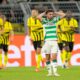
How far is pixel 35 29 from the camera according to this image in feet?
72.5

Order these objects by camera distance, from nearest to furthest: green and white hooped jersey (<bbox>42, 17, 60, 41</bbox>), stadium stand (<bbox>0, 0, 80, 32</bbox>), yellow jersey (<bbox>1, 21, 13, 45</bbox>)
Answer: green and white hooped jersey (<bbox>42, 17, 60, 41</bbox>) → yellow jersey (<bbox>1, 21, 13, 45</bbox>) → stadium stand (<bbox>0, 0, 80, 32</bbox>)

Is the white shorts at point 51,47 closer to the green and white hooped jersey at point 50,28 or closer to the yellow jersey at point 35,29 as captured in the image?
the green and white hooped jersey at point 50,28

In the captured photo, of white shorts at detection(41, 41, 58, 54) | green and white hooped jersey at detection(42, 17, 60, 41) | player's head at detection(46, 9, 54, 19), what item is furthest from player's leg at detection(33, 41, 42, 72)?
player's head at detection(46, 9, 54, 19)

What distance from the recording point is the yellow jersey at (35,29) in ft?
71.9

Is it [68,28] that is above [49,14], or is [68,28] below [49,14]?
above

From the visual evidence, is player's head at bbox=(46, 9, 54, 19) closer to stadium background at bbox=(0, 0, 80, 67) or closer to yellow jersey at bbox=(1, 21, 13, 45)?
yellow jersey at bbox=(1, 21, 13, 45)

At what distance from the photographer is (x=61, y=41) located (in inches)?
919

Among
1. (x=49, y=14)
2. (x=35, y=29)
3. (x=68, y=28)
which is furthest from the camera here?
(x=68, y=28)

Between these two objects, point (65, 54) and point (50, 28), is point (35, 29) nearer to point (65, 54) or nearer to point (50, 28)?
point (65, 54)

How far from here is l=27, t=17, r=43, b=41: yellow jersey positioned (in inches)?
862

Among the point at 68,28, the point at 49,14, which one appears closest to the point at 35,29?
the point at 68,28

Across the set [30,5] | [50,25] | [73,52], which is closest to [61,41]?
[73,52]

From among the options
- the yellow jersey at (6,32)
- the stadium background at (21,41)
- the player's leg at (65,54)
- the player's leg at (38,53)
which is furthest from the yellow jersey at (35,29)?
the stadium background at (21,41)

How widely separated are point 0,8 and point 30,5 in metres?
1.47
